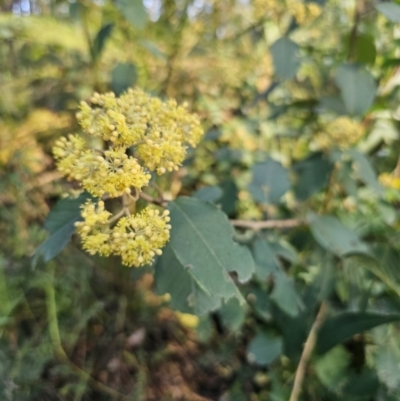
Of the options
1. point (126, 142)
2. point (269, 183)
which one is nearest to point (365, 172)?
point (269, 183)

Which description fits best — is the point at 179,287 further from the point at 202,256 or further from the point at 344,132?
→ the point at 344,132

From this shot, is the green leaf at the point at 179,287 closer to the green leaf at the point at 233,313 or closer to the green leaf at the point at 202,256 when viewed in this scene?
the green leaf at the point at 202,256

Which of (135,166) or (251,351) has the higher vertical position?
(135,166)

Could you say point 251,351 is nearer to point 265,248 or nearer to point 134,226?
point 265,248

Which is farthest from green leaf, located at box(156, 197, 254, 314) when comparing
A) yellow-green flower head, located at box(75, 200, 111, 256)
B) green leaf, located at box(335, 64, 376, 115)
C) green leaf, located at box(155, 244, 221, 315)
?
green leaf, located at box(335, 64, 376, 115)

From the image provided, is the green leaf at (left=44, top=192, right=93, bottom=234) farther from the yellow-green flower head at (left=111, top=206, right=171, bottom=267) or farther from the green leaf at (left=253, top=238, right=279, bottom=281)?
the green leaf at (left=253, top=238, right=279, bottom=281)

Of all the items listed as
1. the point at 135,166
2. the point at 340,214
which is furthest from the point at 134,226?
the point at 340,214
